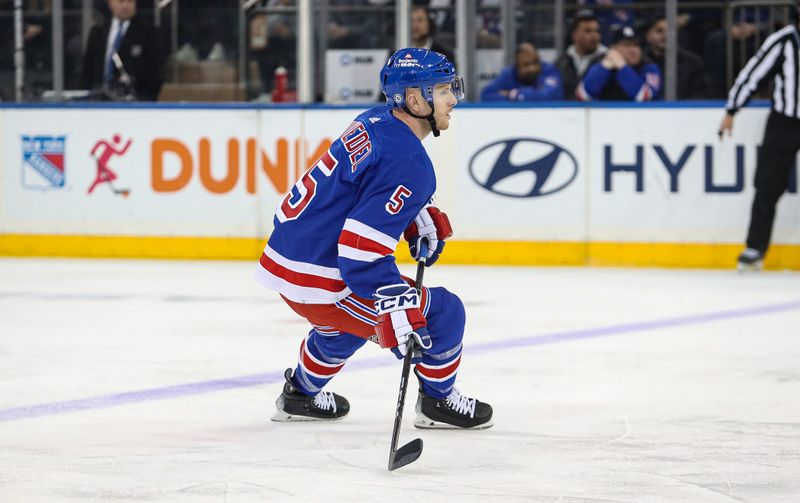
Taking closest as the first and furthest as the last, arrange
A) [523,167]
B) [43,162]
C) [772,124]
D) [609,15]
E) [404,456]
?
[404,456]
[772,124]
[523,167]
[43,162]
[609,15]

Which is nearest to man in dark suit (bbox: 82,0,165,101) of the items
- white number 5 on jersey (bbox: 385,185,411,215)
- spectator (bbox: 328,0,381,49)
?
spectator (bbox: 328,0,381,49)

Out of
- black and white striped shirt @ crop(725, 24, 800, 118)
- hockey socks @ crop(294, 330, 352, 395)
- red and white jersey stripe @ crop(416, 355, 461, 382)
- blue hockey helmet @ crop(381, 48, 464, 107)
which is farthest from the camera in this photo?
black and white striped shirt @ crop(725, 24, 800, 118)

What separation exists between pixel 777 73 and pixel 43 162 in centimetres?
461

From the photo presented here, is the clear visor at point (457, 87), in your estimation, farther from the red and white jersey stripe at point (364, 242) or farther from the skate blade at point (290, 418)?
the skate blade at point (290, 418)

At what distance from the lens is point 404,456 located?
3.56 metres

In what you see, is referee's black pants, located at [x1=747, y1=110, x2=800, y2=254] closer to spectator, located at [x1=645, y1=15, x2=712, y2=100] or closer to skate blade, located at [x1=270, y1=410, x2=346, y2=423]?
spectator, located at [x1=645, y1=15, x2=712, y2=100]

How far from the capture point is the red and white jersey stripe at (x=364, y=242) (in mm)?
3701

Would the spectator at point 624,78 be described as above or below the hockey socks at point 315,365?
above

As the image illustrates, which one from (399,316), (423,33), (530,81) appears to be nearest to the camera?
(399,316)

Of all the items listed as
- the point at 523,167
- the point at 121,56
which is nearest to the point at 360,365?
the point at 523,167

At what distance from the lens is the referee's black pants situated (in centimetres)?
876

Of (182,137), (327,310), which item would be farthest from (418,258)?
(182,137)

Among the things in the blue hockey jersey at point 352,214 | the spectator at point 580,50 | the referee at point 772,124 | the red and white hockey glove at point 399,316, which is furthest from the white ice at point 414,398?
the spectator at point 580,50

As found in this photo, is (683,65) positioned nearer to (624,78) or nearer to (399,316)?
(624,78)
